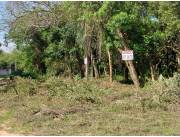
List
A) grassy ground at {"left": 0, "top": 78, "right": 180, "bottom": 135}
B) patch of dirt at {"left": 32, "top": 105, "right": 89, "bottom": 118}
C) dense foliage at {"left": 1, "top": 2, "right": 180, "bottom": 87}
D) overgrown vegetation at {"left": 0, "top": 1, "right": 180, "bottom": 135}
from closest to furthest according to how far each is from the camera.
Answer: grassy ground at {"left": 0, "top": 78, "right": 180, "bottom": 135}
overgrown vegetation at {"left": 0, "top": 1, "right": 180, "bottom": 135}
patch of dirt at {"left": 32, "top": 105, "right": 89, "bottom": 118}
dense foliage at {"left": 1, "top": 2, "right": 180, "bottom": 87}

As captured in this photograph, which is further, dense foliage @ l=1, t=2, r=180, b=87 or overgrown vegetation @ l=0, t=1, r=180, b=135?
dense foliage @ l=1, t=2, r=180, b=87

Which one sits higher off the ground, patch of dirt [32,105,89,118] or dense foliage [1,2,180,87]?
dense foliage [1,2,180,87]

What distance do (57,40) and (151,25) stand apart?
16823mm

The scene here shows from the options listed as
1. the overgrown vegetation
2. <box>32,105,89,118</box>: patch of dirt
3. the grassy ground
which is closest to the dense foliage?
the overgrown vegetation

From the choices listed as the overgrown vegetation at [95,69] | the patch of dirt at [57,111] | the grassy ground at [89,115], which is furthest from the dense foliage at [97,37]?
the patch of dirt at [57,111]

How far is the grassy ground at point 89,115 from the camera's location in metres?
13.4

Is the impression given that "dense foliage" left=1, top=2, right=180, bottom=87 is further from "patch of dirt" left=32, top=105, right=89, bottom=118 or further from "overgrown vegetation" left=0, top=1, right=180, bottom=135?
"patch of dirt" left=32, top=105, right=89, bottom=118

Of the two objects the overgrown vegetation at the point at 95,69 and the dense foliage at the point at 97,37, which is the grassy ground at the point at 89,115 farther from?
the dense foliage at the point at 97,37

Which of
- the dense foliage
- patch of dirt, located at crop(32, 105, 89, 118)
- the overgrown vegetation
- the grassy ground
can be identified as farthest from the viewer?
the dense foliage

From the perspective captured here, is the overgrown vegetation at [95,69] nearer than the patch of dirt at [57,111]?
Yes

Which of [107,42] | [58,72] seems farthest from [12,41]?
[107,42]

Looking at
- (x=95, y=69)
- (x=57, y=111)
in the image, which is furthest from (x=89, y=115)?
(x=95, y=69)

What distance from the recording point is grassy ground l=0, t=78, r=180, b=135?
1341 cm

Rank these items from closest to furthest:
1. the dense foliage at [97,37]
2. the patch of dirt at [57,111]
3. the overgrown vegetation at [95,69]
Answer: the overgrown vegetation at [95,69], the patch of dirt at [57,111], the dense foliage at [97,37]
